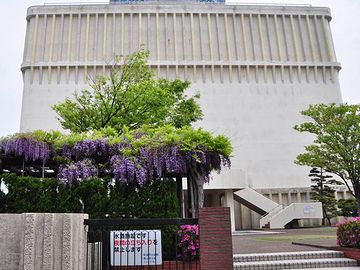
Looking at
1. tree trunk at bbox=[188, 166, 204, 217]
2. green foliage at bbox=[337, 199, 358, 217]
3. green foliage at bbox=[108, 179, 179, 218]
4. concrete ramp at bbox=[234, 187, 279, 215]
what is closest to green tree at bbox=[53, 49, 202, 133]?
tree trunk at bbox=[188, 166, 204, 217]

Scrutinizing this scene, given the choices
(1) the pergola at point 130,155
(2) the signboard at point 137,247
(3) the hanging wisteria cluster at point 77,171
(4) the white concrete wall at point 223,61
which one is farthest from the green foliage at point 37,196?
(4) the white concrete wall at point 223,61

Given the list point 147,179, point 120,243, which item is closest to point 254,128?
point 147,179

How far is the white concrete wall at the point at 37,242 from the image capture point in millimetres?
4801

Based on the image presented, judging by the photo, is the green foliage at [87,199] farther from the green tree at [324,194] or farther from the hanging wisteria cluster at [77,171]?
the green tree at [324,194]

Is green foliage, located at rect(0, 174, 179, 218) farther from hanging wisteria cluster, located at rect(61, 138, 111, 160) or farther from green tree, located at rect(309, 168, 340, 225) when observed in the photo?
green tree, located at rect(309, 168, 340, 225)

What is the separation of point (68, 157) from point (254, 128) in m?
29.6

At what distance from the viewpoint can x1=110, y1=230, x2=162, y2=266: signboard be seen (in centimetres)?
701

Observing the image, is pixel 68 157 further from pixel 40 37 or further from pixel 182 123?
pixel 40 37

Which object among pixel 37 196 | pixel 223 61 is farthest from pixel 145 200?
pixel 223 61

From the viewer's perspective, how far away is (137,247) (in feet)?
24.0

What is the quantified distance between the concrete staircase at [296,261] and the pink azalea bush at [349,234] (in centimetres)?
37

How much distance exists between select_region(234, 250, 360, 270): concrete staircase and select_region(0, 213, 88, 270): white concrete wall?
443 centimetres

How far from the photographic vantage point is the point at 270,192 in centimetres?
3509

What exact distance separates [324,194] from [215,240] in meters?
27.9
